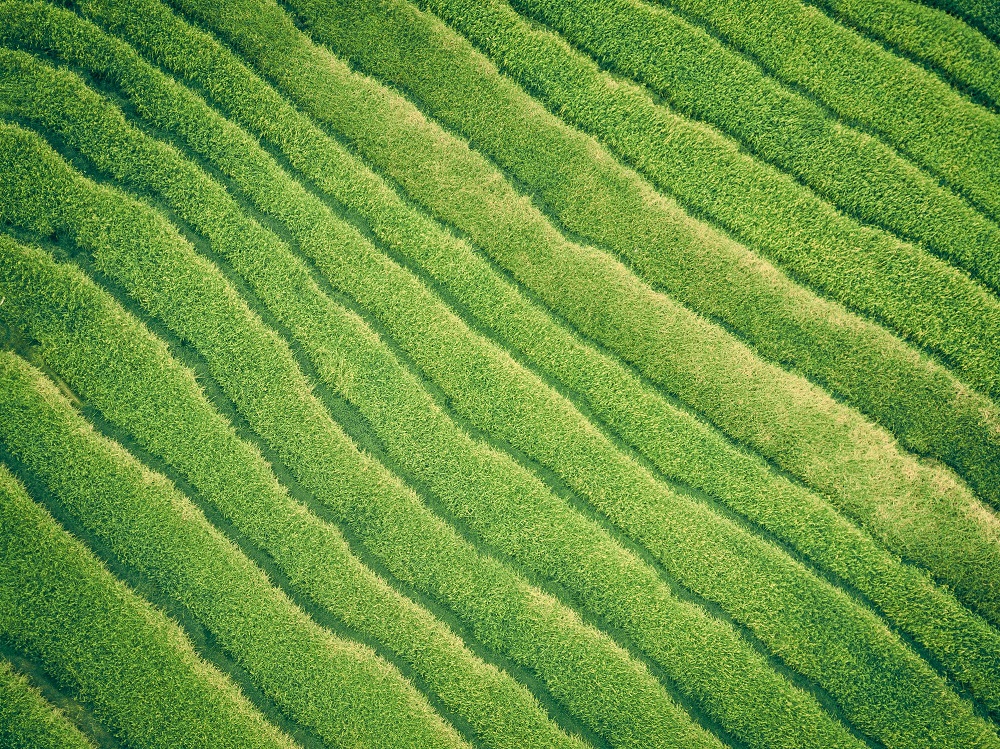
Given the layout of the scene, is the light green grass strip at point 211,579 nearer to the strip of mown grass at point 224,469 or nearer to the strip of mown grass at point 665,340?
the strip of mown grass at point 224,469

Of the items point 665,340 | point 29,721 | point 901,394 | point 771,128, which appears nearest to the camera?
point 29,721

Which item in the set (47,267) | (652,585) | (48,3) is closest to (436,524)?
(652,585)

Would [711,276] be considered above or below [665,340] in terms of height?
above

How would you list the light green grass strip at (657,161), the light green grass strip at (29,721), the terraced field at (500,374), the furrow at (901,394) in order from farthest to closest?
the light green grass strip at (657,161), the furrow at (901,394), the terraced field at (500,374), the light green grass strip at (29,721)

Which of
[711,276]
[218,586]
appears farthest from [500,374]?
[218,586]

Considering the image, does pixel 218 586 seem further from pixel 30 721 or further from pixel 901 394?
pixel 901 394

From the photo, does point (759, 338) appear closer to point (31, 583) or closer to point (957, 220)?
point (957, 220)

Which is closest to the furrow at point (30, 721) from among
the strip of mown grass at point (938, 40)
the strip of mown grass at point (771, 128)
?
the strip of mown grass at point (771, 128)
